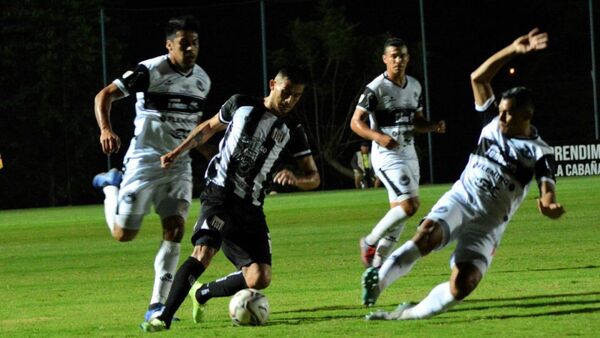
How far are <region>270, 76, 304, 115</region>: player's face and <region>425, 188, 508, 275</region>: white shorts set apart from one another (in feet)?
4.58

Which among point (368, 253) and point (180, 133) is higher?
point (180, 133)

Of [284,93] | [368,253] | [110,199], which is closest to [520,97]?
[284,93]

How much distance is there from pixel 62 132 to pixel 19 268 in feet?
70.2

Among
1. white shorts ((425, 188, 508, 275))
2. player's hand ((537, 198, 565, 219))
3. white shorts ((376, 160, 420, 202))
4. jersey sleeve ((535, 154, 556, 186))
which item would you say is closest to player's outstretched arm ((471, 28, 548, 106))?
jersey sleeve ((535, 154, 556, 186))

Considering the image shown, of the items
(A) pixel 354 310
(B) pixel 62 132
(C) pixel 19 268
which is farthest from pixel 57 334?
(B) pixel 62 132

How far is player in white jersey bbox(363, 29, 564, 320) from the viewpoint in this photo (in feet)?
28.1

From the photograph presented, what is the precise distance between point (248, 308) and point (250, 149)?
1.22 metres

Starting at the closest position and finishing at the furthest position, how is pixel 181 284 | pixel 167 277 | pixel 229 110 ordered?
1. pixel 181 284
2. pixel 229 110
3. pixel 167 277

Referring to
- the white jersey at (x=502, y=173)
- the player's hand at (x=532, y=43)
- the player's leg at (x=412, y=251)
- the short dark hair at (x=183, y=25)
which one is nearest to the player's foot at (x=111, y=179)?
the short dark hair at (x=183, y=25)

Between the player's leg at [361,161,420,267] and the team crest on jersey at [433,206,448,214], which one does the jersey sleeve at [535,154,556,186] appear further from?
the player's leg at [361,161,420,267]

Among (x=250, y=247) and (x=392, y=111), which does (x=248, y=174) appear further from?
(x=392, y=111)

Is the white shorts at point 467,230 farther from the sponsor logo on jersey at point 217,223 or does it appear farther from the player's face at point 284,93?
the sponsor logo on jersey at point 217,223

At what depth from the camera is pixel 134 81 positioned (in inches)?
399

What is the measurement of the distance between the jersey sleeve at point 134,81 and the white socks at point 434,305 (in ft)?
10.0
